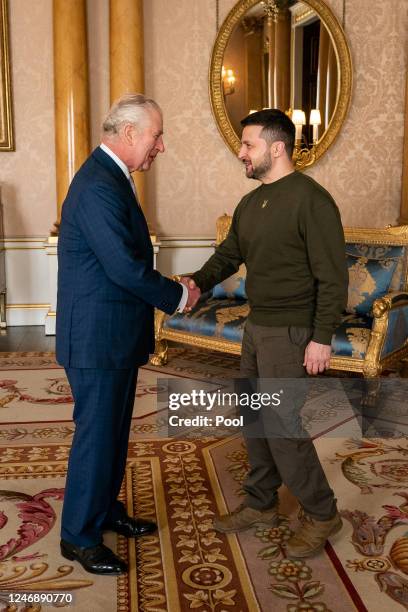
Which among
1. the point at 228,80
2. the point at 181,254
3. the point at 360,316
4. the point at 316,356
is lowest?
the point at 360,316

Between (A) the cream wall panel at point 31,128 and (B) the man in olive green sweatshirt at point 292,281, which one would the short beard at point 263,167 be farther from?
(A) the cream wall panel at point 31,128

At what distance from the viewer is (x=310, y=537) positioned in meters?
2.29

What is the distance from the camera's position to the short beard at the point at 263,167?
2.23 m

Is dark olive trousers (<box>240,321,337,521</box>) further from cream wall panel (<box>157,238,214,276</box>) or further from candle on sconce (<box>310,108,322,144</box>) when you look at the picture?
candle on sconce (<box>310,108,322,144</box>)

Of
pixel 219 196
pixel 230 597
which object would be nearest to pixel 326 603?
pixel 230 597

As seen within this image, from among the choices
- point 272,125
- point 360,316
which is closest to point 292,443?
point 272,125

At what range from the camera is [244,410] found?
2.47m

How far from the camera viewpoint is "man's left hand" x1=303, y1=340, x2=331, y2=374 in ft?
7.17

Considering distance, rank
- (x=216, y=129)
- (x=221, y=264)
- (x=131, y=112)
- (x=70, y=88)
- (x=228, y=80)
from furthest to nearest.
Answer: (x=216, y=129)
(x=228, y=80)
(x=70, y=88)
(x=221, y=264)
(x=131, y=112)

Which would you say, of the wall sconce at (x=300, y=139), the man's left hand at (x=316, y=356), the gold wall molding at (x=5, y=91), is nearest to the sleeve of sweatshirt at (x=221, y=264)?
the man's left hand at (x=316, y=356)

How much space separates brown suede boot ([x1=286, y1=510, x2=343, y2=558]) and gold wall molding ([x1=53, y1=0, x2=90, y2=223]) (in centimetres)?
395

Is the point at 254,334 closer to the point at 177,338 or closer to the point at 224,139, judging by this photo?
the point at 177,338

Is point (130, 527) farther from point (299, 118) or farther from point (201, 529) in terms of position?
point (299, 118)

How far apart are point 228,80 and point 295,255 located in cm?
401
